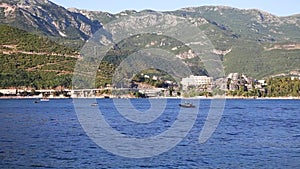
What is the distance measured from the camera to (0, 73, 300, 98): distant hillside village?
13250cm

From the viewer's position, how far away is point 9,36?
147 metres

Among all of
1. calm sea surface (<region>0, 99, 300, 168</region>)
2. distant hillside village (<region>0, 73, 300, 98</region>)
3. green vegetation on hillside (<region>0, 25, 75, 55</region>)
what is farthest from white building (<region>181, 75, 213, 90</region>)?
calm sea surface (<region>0, 99, 300, 168</region>)

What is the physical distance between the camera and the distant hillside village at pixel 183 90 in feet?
435

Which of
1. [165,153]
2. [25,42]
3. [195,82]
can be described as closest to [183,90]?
[195,82]

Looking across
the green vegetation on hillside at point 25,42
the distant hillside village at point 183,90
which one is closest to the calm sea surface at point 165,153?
the distant hillside village at point 183,90

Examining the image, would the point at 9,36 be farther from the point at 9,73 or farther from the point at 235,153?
the point at 235,153

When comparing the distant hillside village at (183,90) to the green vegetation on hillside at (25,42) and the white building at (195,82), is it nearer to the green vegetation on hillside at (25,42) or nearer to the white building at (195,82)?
the white building at (195,82)

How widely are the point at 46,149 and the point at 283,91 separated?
375 feet

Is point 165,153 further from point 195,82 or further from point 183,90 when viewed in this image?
point 195,82

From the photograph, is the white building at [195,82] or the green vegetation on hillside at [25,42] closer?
the green vegetation on hillside at [25,42]

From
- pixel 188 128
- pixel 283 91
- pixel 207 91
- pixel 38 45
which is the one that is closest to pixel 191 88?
pixel 207 91

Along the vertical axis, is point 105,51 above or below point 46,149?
above

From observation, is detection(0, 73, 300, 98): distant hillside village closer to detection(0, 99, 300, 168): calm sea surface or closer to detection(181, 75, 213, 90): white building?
detection(181, 75, 213, 90): white building

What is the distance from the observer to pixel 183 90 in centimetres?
14500
